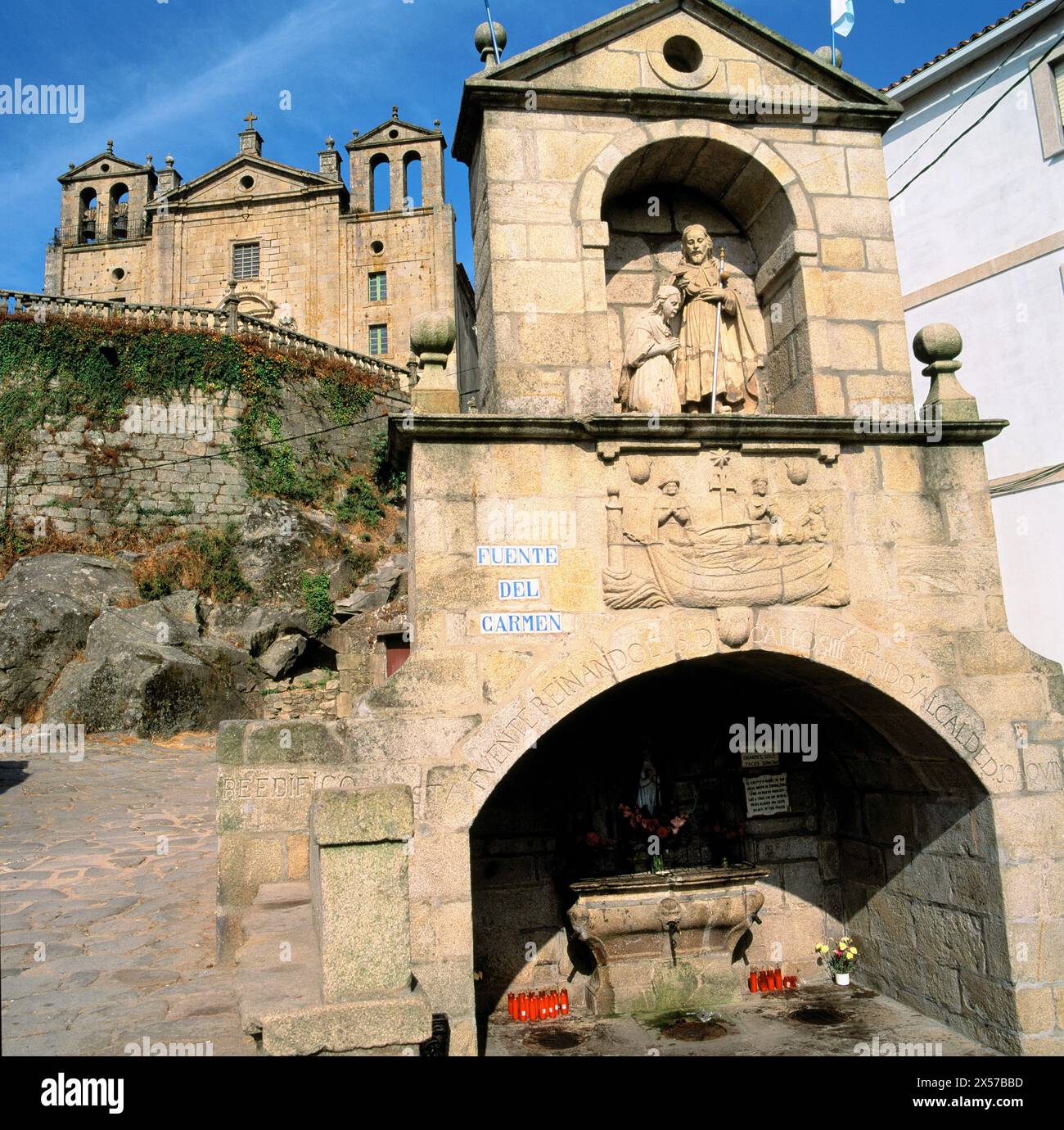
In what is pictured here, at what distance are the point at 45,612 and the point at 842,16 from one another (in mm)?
14254

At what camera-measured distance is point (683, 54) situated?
7113 mm

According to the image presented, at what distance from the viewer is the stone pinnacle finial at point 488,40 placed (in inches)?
268

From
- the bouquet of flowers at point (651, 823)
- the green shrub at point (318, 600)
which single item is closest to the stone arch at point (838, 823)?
the bouquet of flowers at point (651, 823)

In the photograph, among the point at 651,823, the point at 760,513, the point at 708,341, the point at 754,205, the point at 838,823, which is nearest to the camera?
the point at 760,513

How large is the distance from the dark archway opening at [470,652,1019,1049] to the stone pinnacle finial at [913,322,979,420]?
2.00 metres

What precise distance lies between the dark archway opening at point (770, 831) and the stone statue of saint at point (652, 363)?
182 centimetres

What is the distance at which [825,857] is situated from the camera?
26.3 feet

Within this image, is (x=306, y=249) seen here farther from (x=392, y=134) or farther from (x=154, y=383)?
(x=154, y=383)

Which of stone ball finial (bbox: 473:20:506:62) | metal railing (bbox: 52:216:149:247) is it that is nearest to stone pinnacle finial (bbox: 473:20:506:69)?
stone ball finial (bbox: 473:20:506:62)

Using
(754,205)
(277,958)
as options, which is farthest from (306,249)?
(277,958)

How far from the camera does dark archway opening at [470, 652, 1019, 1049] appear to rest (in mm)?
6480

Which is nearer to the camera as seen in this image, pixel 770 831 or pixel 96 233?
pixel 770 831

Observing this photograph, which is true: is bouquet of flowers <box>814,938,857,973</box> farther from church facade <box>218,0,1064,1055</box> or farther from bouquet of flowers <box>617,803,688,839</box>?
bouquet of flowers <box>617,803,688,839</box>

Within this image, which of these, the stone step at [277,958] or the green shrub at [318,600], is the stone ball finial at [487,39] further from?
the green shrub at [318,600]
